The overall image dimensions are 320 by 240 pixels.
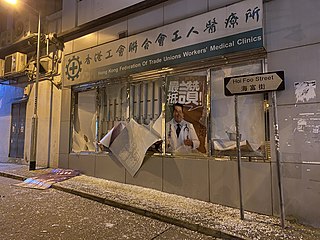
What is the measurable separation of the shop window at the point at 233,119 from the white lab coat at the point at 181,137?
0.48 metres

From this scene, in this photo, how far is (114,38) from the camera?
702cm

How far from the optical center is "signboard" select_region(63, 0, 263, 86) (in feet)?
15.4

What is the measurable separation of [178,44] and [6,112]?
8.90 metres

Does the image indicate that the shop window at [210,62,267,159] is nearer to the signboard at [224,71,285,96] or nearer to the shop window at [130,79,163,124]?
the signboard at [224,71,285,96]

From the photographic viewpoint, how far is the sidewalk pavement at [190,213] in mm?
3593

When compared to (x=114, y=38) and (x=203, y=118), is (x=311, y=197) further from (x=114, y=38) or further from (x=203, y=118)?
(x=114, y=38)

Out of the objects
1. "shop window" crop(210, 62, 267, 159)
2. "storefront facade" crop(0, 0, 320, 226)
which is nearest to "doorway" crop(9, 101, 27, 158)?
"storefront facade" crop(0, 0, 320, 226)

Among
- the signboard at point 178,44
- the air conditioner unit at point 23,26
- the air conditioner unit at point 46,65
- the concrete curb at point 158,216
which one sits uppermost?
the air conditioner unit at point 23,26

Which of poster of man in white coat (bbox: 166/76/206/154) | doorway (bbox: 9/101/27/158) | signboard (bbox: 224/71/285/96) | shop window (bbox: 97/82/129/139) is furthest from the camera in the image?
doorway (bbox: 9/101/27/158)

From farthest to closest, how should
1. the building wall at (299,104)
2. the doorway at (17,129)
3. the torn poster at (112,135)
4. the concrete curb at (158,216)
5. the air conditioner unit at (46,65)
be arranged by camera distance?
the doorway at (17,129) < the air conditioner unit at (46,65) < the torn poster at (112,135) < the building wall at (299,104) < the concrete curb at (158,216)

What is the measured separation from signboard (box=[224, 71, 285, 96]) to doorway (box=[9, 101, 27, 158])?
875 centimetres

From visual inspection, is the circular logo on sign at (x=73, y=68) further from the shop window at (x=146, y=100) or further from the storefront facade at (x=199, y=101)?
the shop window at (x=146, y=100)

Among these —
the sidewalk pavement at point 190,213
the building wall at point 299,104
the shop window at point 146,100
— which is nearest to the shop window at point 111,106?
the shop window at point 146,100

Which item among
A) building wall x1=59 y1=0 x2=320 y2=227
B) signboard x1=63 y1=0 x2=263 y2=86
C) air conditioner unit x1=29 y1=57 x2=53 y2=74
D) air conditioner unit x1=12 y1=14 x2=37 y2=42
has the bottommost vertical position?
building wall x1=59 y1=0 x2=320 y2=227
